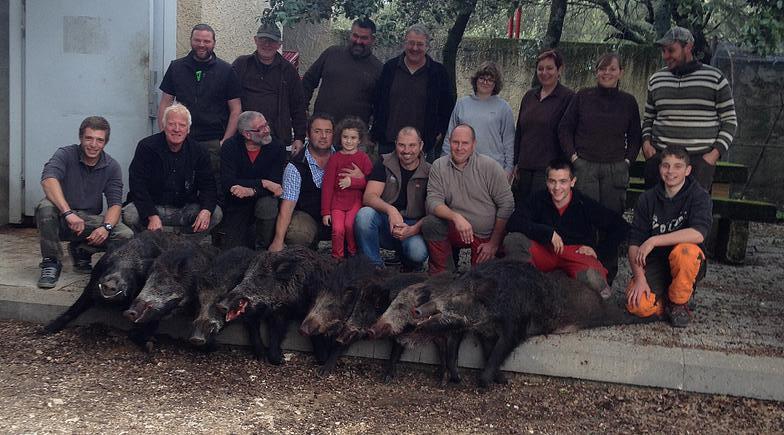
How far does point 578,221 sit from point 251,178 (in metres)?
2.45

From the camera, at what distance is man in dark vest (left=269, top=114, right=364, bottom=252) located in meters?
6.35

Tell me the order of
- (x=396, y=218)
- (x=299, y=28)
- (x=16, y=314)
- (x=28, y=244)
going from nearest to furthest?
(x=16, y=314)
(x=396, y=218)
(x=28, y=244)
(x=299, y=28)

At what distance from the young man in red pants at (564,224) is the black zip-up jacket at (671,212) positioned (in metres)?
0.19

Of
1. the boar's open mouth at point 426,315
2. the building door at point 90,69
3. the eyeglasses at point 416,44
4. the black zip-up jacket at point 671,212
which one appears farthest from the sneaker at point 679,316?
the building door at point 90,69

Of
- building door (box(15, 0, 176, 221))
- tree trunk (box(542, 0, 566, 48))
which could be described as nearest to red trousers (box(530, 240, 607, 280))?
tree trunk (box(542, 0, 566, 48))

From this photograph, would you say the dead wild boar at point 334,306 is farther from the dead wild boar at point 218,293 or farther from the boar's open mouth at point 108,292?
the boar's open mouth at point 108,292

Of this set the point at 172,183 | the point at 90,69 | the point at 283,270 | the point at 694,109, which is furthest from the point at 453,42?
the point at 283,270

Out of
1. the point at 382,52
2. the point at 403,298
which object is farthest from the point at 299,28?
the point at 403,298

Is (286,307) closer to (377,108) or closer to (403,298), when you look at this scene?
(403,298)

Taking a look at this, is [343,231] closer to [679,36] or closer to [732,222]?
[679,36]

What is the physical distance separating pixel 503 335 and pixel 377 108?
9.05 ft

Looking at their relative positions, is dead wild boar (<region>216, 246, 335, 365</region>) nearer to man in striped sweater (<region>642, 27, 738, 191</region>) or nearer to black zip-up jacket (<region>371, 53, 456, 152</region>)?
black zip-up jacket (<region>371, 53, 456, 152</region>)

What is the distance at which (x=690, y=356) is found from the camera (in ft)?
16.0

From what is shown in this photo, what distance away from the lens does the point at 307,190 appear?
256 inches
